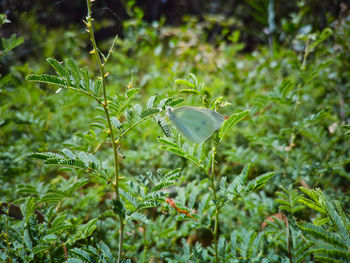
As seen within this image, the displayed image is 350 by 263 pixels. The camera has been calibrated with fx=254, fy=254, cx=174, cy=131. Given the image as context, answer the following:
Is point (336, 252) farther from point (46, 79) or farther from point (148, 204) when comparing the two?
point (46, 79)

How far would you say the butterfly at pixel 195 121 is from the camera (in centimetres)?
84

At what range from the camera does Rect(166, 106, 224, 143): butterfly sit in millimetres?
840

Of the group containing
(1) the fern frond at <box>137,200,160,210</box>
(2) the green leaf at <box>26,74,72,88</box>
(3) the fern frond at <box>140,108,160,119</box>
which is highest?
(2) the green leaf at <box>26,74,72,88</box>

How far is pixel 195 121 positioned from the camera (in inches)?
33.8

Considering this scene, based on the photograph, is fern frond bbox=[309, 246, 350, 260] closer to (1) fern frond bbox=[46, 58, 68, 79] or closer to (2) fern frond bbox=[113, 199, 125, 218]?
(2) fern frond bbox=[113, 199, 125, 218]

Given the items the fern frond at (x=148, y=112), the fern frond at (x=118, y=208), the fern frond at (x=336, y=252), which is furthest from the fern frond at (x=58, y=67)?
the fern frond at (x=336, y=252)

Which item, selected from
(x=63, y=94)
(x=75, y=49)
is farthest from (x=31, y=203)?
(x=75, y=49)

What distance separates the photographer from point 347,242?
0.67 meters

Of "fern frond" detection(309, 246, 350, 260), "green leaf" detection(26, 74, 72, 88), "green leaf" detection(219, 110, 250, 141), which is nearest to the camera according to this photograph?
"fern frond" detection(309, 246, 350, 260)

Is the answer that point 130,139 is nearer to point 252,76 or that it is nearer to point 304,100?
point 252,76

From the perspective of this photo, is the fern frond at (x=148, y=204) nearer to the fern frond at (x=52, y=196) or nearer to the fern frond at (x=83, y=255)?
the fern frond at (x=83, y=255)

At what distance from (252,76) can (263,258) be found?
6.33 ft

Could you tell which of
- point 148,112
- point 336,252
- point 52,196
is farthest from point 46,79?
point 336,252

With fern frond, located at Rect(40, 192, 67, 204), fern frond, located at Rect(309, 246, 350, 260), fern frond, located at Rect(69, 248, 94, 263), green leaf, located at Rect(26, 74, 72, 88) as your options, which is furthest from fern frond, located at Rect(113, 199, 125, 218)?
fern frond, located at Rect(309, 246, 350, 260)
